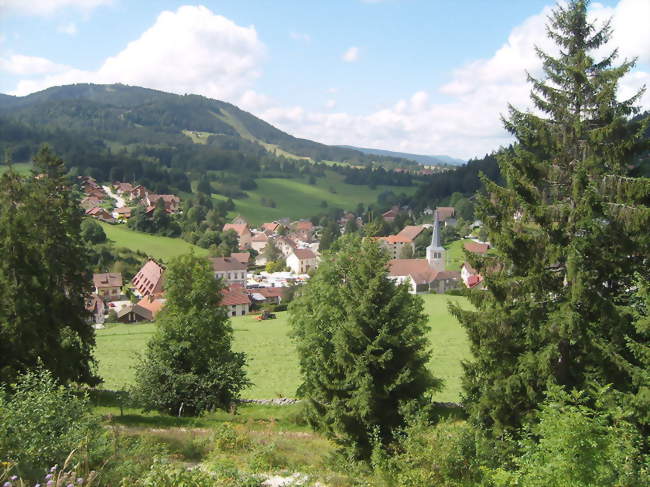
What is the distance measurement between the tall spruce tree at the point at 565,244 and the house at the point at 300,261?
83.5 meters

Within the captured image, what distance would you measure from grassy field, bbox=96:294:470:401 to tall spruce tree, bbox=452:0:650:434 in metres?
10.7

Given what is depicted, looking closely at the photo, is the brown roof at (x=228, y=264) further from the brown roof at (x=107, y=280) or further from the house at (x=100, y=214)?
the house at (x=100, y=214)

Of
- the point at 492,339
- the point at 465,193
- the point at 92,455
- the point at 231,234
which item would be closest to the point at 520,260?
the point at 492,339

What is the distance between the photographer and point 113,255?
270ft

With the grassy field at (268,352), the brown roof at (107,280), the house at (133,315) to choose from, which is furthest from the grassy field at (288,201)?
the grassy field at (268,352)

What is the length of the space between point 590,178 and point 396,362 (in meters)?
6.40

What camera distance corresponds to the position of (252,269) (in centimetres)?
10194

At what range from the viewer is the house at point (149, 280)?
65.8 meters

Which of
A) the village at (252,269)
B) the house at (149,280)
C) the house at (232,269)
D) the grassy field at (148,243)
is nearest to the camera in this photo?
the village at (252,269)

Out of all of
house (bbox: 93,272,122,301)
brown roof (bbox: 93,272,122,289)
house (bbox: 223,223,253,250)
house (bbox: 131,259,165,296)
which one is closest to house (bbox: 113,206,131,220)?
house (bbox: 223,223,253,250)

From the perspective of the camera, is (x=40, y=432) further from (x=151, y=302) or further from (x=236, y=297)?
(x=151, y=302)

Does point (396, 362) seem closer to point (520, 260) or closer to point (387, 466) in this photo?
point (387, 466)

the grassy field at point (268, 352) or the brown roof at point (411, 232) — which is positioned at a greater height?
the brown roof at point (411, 232)

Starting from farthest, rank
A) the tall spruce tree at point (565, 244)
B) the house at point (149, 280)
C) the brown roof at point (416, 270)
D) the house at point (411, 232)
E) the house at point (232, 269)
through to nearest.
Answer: the house at point (411, 232) < the house at point (232, 269) < the brown roof at point (416, 270) < the house at point (149, 280) < the tall spruce tree at point (565, 244)
